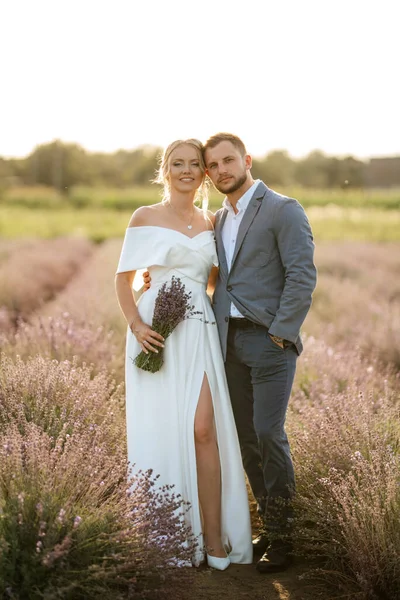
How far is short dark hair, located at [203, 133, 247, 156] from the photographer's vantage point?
13.2 ft

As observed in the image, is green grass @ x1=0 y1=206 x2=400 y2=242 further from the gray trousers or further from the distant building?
the distant building

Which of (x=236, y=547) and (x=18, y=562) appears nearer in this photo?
(x=18, y=562)

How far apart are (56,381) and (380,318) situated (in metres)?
5.22

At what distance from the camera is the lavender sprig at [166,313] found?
12.5 ft

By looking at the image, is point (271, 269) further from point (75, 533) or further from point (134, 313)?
point (75, 533)

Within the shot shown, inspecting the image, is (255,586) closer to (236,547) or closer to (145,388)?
(236,547)

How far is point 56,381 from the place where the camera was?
4234 millimetres

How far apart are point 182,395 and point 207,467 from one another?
405 mm

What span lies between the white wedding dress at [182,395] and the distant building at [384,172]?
44150 mm

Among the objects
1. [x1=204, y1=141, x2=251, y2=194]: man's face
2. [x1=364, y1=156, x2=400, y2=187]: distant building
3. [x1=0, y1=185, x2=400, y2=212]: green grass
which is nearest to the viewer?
[x1=204, y1=141, x2=251, y2=194]: man's face

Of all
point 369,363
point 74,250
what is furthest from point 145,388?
point 74,250

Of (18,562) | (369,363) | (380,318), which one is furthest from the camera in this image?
(380,318)

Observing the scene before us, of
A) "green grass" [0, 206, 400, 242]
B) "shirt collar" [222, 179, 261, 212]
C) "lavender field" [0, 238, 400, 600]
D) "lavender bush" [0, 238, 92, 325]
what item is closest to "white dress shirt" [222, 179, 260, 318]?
"shirt collar" [222, 179, 261, 212]

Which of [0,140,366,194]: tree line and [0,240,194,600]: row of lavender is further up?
[0,140,366,194]: tree line
